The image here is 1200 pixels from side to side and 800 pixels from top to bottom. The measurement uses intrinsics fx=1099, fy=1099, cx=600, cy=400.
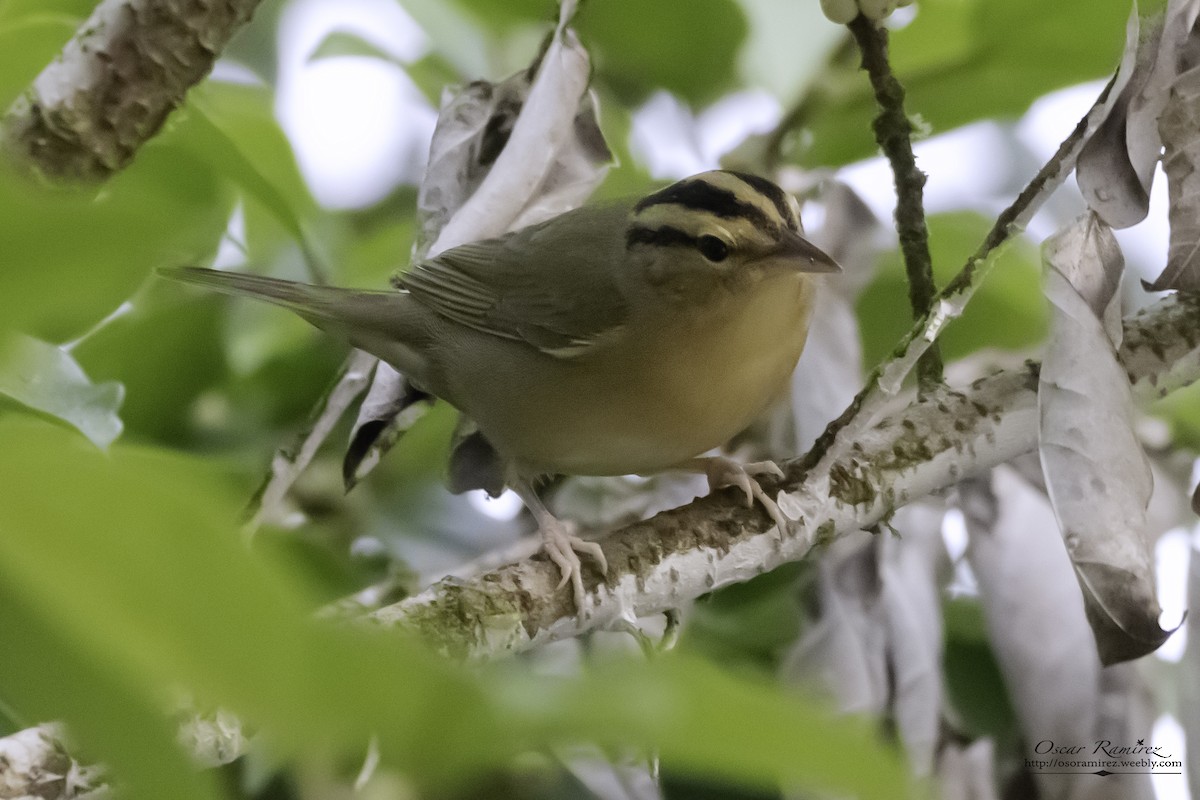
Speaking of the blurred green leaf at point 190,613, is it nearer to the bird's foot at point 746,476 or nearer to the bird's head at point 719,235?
the bird's foot at point 746,476

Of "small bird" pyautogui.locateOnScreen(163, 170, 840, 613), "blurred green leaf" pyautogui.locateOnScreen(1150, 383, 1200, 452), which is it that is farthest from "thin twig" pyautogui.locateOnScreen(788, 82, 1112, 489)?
"blurred green leaf" pyautogui.locateOnScreen(1150, 383, 1200, 452)

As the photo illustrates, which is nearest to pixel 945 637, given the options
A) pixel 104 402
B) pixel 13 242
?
pixel 104 402

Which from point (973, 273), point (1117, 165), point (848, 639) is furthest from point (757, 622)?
point (1117, 165)

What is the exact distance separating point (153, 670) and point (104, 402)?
1.04m

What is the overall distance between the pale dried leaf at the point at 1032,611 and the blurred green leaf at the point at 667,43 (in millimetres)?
891

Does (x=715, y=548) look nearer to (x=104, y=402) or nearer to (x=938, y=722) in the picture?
(x=938, y=722)

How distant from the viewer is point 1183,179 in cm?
132

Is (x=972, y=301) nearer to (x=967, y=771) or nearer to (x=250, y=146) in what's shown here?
(x=967, y=771)

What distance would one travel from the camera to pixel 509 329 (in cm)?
210

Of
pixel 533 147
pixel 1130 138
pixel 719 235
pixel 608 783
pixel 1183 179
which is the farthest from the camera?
pixel 719 235

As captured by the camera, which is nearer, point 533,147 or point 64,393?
point 64,393

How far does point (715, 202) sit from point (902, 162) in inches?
16.3

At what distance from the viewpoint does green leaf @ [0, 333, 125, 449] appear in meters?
1.18

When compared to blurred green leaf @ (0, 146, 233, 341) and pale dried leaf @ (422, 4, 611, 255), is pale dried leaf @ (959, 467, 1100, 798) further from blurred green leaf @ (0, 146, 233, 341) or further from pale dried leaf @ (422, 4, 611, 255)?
blurred green leaf @ (0, 146, 233, 341)
